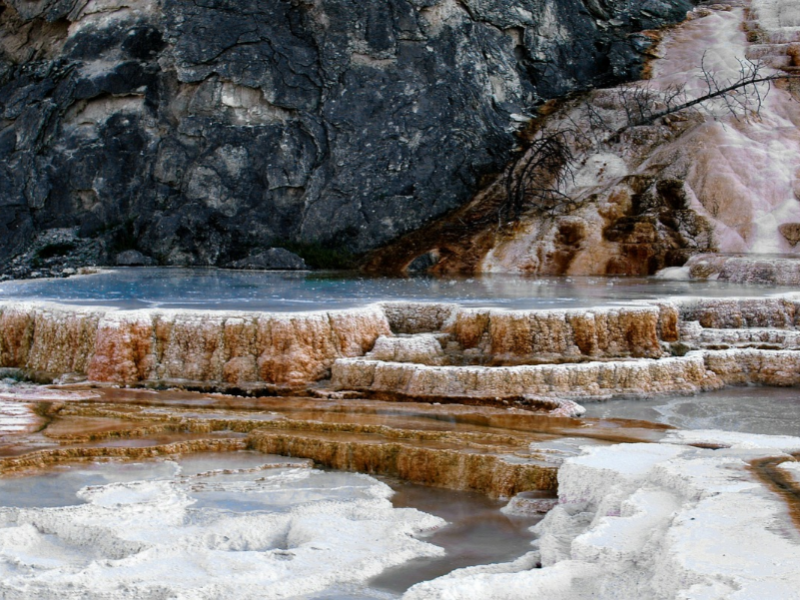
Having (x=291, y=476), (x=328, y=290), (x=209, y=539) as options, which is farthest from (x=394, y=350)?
A: (x=209, y=539)

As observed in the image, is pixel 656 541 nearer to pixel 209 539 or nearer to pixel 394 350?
pixel 209 539

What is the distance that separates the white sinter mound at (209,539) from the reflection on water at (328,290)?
14.3 feet

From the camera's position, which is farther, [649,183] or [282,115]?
[282,115]

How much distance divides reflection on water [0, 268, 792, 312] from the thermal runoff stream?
90 millimetres

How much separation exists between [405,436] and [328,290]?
19.6ft

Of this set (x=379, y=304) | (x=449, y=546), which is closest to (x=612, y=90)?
(x=379, y=304)

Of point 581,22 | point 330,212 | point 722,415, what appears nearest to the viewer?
point 722,415

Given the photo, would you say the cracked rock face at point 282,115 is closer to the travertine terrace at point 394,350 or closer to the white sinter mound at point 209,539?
the travertine terrace at point 394,350

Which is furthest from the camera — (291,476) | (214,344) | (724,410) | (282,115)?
(282,115)

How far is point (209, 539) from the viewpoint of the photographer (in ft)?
18.5

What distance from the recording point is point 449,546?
573 cm

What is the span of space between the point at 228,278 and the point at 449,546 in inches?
430

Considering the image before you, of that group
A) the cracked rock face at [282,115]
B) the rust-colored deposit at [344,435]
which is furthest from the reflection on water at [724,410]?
the cracked rock face at [282,115]

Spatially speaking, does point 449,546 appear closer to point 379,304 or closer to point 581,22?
point 379,304
